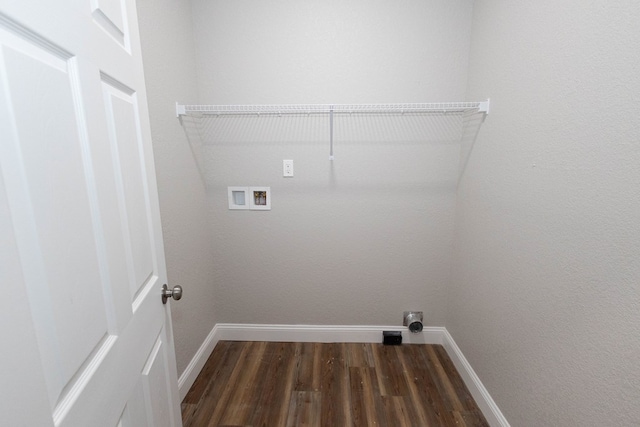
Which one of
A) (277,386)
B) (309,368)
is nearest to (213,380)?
(277,386)

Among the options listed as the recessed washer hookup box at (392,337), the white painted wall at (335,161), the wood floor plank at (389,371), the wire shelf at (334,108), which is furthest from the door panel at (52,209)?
the recessed washer hookup box at (392,337)

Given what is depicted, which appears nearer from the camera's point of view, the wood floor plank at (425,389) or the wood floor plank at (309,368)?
the wood floor plank at (425,389)

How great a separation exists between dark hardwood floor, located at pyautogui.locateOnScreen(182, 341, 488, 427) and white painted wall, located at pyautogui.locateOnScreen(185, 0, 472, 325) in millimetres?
226

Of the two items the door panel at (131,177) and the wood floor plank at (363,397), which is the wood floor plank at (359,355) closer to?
the wood floor plank at (363,397)

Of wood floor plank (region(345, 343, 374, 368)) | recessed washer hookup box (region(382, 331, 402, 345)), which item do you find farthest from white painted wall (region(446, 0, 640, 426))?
wood floor plank (region(345, 343, 374, 368))

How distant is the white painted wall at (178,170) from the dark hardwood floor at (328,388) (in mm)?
261

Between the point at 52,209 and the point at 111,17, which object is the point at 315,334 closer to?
the point at 52,209

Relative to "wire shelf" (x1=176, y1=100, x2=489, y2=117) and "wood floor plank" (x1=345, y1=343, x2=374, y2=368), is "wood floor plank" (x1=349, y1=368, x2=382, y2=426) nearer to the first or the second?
"wood floor plank" (x1=345, y1=343, x2=374, y2=368)

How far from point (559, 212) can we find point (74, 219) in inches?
56.3

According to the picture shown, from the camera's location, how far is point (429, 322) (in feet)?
6.76

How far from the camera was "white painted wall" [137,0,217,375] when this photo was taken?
1.36 metres

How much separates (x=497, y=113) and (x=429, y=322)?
4.76 feet

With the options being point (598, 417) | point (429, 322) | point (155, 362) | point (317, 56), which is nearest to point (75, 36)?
point (155, 362)

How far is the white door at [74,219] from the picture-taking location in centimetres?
40
